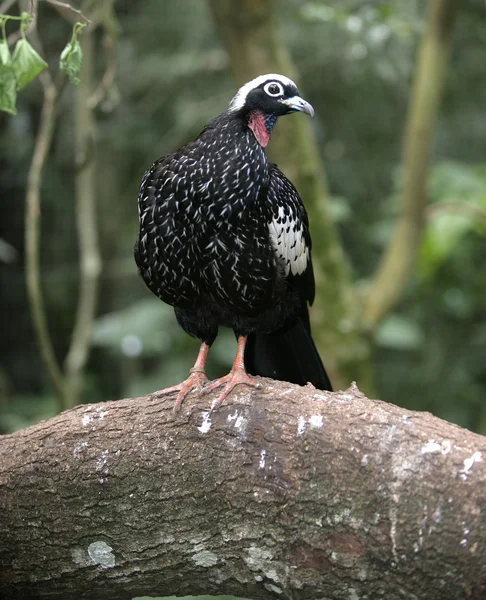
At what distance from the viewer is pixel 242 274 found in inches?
125

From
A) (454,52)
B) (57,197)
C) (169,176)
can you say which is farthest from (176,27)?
(169,176)

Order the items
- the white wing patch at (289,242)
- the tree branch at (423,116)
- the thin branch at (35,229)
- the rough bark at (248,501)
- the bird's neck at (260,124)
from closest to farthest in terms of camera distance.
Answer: the rough bark at (248,501) < the white wing patch at (289,242) < the bird's neck at (260,124) < the thin branch at (35,229) < the tree branch at (423,116)

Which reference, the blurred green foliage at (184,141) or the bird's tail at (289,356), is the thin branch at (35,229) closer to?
the bird's tail at (289,356)

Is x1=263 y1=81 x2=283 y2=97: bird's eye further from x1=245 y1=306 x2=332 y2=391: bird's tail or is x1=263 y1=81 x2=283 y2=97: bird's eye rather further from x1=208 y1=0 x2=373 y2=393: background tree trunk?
x1=208 y1=0 x2=373 y2=393: background tree trunk

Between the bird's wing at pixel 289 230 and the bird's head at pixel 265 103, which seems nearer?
the bird's wing at pixel 289 230

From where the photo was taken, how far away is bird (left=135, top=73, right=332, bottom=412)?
3.15 meters

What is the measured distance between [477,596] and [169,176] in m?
1.92

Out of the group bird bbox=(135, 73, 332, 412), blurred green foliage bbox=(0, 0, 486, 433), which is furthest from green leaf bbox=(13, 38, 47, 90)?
blurred green foliage bbox=(0, 0, 486, 433)

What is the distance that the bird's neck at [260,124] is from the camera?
Result: 3.41 meters

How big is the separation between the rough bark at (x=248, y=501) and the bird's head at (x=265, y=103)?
3.80 ft

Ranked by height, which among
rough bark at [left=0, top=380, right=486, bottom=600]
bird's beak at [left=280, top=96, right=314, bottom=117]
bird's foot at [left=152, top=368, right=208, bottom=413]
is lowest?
rough bark at [left=0, top=380, right=486, bottom=600]

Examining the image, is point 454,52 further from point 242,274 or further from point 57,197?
point 242,274

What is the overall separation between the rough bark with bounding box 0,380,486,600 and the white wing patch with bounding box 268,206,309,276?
0.59 meters

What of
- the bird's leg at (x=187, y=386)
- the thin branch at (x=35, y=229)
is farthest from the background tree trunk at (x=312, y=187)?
the bird's leg at (x=187, y=386)
